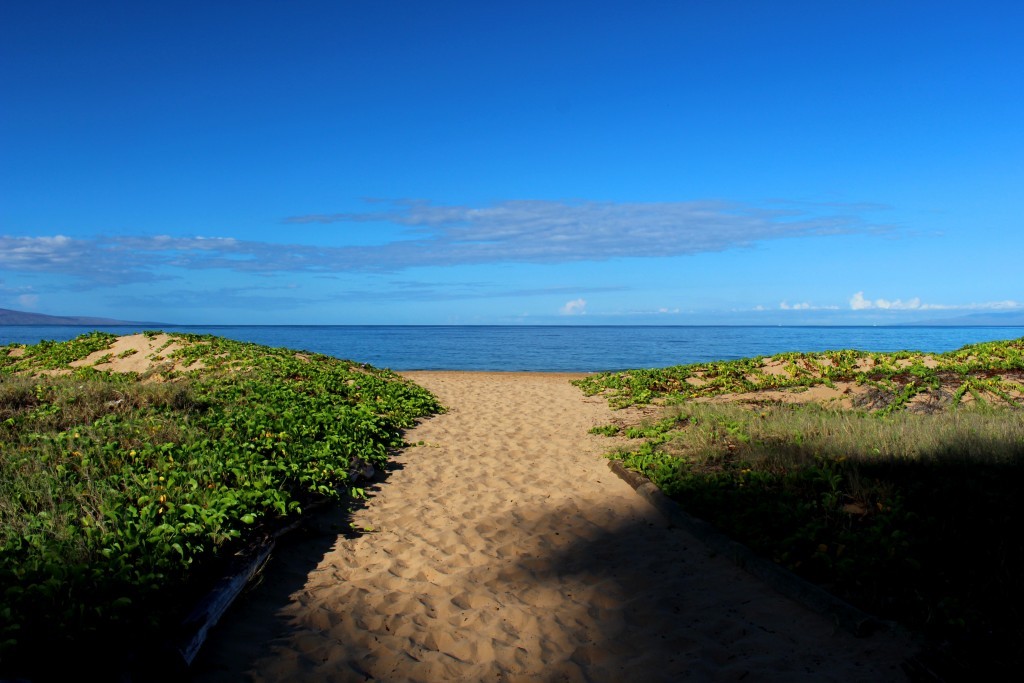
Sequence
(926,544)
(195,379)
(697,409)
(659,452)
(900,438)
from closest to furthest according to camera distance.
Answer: (926,544)
(900,438)
(659,452)
(697,409)
(195,379)

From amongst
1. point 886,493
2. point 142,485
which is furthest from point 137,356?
point 886,493

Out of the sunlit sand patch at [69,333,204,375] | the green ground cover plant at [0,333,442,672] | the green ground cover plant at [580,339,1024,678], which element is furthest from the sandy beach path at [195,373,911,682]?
the sunlit sand patch at [69,333,204,375]

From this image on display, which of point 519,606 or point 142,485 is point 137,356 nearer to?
point 142,485

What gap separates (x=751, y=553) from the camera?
240 inches

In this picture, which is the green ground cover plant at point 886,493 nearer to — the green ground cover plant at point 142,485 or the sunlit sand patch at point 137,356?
the green ground cover plant at point 142,485

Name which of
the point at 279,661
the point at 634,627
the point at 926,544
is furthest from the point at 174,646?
the point at 926,544

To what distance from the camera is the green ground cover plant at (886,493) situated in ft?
15.5

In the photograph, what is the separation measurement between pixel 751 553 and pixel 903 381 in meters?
11.5

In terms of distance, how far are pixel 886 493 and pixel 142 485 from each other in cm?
765

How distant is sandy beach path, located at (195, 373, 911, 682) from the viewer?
176 inches

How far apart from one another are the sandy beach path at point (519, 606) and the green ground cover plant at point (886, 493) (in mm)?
462

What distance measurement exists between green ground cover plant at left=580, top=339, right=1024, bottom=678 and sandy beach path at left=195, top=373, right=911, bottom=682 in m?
0.46

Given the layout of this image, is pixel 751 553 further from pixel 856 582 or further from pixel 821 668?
pixel 821 668

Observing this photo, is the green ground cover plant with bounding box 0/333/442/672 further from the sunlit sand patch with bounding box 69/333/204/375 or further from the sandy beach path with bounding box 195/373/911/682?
the sunlit sand patch with bounding box 69/333/204/375
